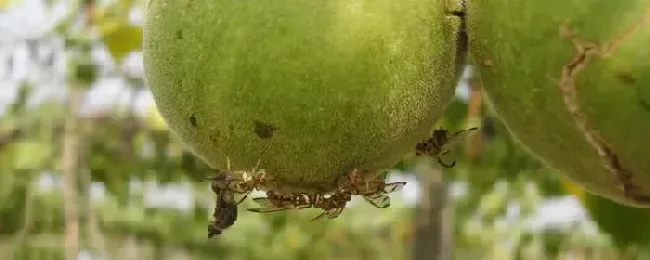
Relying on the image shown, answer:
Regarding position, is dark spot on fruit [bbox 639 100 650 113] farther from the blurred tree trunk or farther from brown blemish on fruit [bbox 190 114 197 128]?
the blurred tree trunk

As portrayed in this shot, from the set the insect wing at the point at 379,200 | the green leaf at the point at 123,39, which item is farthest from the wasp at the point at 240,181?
the green leaf at the point at 123,39

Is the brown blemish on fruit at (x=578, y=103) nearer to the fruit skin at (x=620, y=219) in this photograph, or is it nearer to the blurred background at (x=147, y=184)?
the blurred background at (x=147, y=184)

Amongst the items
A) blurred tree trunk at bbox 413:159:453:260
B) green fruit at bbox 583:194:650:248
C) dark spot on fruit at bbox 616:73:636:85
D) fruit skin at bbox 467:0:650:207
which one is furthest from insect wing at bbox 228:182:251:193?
blurred tree trunk at bbox 413:159:453:260

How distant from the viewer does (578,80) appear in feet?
2.15

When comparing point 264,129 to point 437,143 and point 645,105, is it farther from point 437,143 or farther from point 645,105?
point 645,105

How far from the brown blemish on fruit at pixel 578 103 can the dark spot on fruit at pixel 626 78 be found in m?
0.02

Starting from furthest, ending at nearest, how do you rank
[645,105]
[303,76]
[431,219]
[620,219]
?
[431,219], [620,219], [303,76], [645,105]

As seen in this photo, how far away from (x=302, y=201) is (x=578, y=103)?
0.96 ft

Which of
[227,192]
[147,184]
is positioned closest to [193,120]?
[227,192]

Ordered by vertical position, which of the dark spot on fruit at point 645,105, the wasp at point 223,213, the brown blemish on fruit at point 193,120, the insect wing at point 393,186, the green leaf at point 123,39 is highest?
the green leaf at point 123,39

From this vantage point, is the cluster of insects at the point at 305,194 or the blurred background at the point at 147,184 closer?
the cluster of insects at the point at 305,194

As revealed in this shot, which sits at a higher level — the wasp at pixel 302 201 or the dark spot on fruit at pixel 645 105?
the dark spot on fruit at pixel 645 105

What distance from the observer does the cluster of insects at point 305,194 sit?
0.80 metres

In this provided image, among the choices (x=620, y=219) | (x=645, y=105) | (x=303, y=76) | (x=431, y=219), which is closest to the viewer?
(x=645, y=105)
